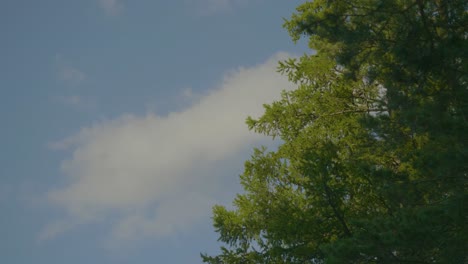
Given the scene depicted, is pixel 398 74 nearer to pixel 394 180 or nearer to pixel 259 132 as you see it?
pixel 394 180

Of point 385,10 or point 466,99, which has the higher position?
point 385,10

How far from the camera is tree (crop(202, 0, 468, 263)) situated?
35.0ft

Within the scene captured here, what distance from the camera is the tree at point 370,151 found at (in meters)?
10.7

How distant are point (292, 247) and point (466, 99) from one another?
478 centimetres

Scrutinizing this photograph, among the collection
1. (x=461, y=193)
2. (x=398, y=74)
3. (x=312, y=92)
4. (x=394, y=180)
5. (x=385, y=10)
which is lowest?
(x=461, y=193)

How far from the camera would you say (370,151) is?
1283 centimetres

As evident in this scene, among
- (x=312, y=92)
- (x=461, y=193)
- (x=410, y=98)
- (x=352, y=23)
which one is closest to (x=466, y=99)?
(x=410, y=98)

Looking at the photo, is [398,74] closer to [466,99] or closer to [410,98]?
[410,98]

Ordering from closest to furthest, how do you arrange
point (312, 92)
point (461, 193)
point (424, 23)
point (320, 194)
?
1. point (461, 193)
2. point (424, 23)
3. point (320, 194)
4. point (312, 92)

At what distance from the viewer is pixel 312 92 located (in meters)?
14.5

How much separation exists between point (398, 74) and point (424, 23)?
3.54ft

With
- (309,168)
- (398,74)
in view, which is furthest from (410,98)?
(309,168)

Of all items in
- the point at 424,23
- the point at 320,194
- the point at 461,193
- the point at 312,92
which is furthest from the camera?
the point at 312,92

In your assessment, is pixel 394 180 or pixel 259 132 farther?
pixel 259 132
